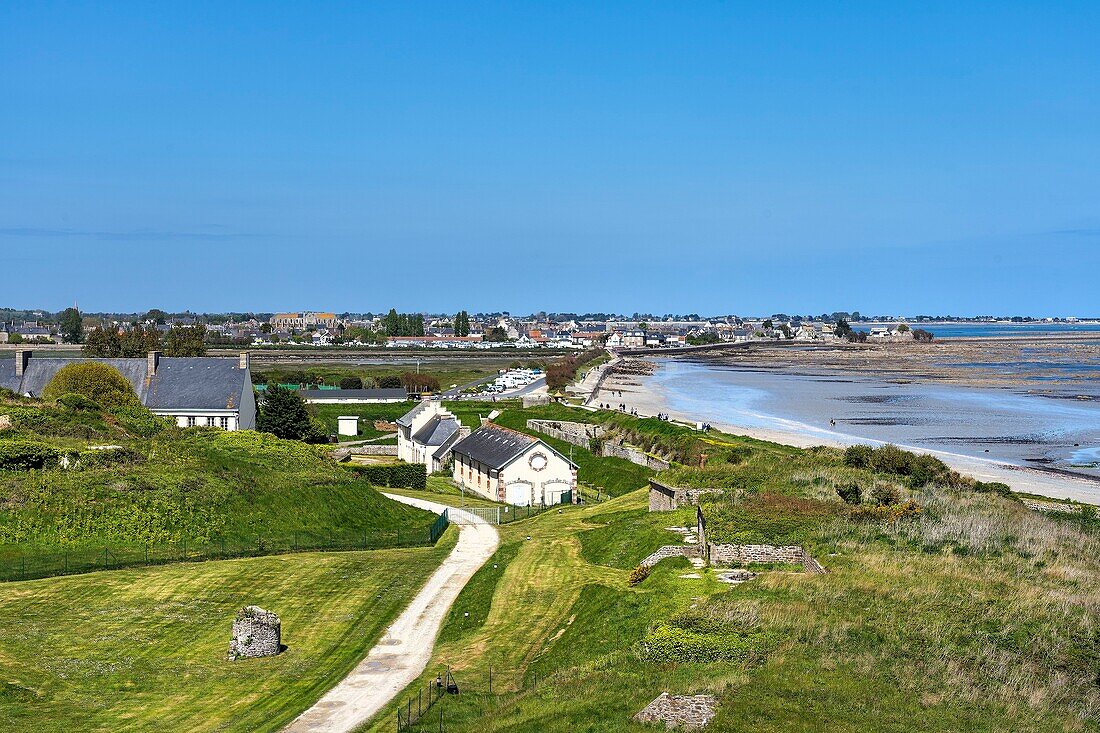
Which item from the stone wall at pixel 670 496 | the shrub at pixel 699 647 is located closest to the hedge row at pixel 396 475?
the stone wall at pixel 670 496

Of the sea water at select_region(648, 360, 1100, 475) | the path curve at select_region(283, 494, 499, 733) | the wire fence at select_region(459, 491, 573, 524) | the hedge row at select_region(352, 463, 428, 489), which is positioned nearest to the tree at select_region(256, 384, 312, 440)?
the hedge row at select_region(352, 463, 428, 489)

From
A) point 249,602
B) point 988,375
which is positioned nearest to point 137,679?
point 249,602

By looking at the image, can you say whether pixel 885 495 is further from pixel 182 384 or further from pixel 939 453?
pixel 182 384

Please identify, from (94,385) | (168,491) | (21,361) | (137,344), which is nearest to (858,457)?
(168,491)

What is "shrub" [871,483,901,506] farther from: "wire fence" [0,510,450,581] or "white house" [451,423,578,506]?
"white house" [451,423,578,506]

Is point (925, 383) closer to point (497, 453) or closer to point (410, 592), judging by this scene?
point (497, 453)

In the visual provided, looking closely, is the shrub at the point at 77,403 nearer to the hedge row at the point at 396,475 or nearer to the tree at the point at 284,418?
the tree at the point at 284,418
